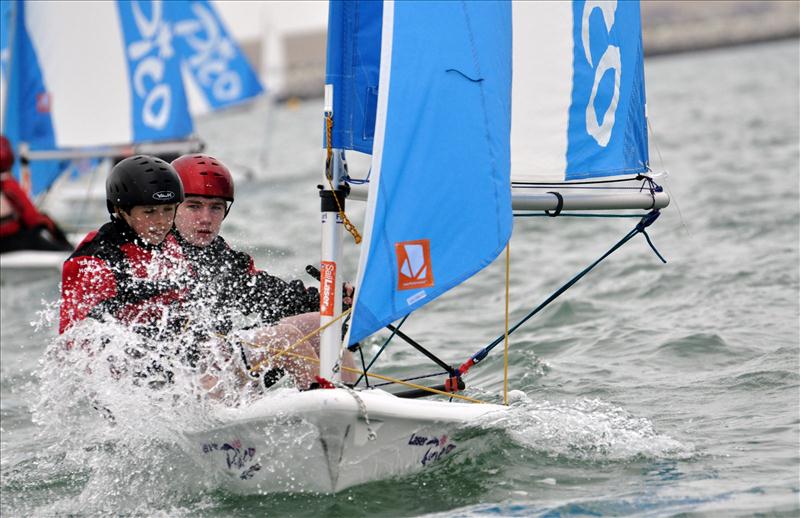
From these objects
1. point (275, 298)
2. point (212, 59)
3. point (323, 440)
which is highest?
point (212, 59)

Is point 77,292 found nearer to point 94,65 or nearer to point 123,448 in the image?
point 123,448

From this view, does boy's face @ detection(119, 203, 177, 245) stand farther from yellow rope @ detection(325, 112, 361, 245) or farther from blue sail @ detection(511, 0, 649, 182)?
blue sail @ detection(511, 0, 649, 182)

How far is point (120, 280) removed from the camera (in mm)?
4555

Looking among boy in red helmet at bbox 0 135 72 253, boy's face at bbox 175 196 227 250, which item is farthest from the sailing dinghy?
boy in red helmet at bbox 0 135 72 253

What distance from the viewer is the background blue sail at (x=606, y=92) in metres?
4.94

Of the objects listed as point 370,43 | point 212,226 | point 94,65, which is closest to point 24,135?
point 94,65

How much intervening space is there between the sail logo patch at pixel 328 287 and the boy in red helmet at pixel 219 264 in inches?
20.6

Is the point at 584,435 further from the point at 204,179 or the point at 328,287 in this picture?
the point at 204,179

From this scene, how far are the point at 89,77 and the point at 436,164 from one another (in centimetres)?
939

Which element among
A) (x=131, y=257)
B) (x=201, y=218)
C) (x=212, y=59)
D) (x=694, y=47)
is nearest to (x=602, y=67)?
(x=201, y=218)

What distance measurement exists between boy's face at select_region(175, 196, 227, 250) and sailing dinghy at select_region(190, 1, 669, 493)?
84cm

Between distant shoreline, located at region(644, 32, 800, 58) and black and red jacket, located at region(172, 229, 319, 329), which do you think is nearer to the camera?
black and red jacket, located at region(172, 229, 319, 329)

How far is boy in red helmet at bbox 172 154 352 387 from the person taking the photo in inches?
189

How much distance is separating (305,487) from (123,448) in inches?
32.7
